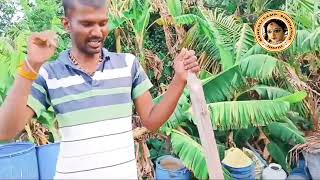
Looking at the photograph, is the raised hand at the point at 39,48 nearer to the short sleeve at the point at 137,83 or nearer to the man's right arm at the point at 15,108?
the man's right arm at the point at 15,108

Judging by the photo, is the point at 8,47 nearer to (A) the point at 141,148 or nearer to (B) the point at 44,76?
(A) the point at 141,148

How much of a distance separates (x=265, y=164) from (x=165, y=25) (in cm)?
189

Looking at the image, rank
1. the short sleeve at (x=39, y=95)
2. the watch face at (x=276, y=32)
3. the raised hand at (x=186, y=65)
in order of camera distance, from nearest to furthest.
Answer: the short sleeve at (x=39, y=95) → the raised hand at (x=186, y=65) → the watch face at (x=276, y=32)

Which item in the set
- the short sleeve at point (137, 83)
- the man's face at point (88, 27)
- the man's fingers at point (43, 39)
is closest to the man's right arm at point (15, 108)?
the man's fingers at point (43, 39)

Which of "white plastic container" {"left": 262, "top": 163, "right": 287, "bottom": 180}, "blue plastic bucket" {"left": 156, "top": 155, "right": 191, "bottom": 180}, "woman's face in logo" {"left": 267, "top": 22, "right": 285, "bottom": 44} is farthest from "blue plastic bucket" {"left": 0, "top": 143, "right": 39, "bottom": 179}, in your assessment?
"woman's face in logo" {"left": 267, "top": 22, "right": 285, "bottom": 44}

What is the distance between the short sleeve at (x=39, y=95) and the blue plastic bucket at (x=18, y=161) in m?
2.24

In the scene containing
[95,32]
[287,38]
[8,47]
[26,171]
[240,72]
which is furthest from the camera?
[8,47]

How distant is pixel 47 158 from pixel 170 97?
2484 mm

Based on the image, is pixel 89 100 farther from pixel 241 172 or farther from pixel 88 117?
pixel 241 172

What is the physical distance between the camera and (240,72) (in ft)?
13.0

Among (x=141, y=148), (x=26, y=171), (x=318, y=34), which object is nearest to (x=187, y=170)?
(x=141, y=148)

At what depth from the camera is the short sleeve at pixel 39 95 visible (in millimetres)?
1376

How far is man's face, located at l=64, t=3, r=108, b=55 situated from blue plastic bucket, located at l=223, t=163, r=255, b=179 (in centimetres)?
284

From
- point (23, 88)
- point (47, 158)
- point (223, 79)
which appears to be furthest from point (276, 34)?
point (23, 88)
